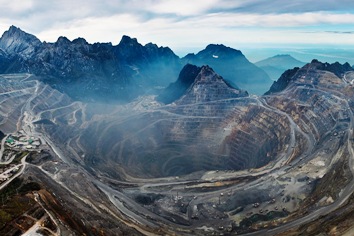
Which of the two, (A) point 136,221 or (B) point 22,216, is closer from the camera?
(B) point 22,216

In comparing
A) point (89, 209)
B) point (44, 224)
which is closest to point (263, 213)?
point (89, 209)

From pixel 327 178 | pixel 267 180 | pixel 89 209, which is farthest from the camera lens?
pixel 267 180

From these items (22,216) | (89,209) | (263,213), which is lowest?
(263,213)

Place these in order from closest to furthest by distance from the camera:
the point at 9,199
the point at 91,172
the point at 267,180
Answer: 1. the point at 9,199
2. the point at 267,180
3. the point at 91,172

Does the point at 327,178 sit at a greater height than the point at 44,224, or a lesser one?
lesser

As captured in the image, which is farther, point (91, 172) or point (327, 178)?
point (91, 172)

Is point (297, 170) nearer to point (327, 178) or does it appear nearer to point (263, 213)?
point (327, 178)

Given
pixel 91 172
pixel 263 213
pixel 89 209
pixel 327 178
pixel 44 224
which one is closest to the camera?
pixel 44 224

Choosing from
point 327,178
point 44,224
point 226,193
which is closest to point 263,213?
point 226,193

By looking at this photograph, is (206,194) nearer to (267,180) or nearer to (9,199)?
(267,180)
